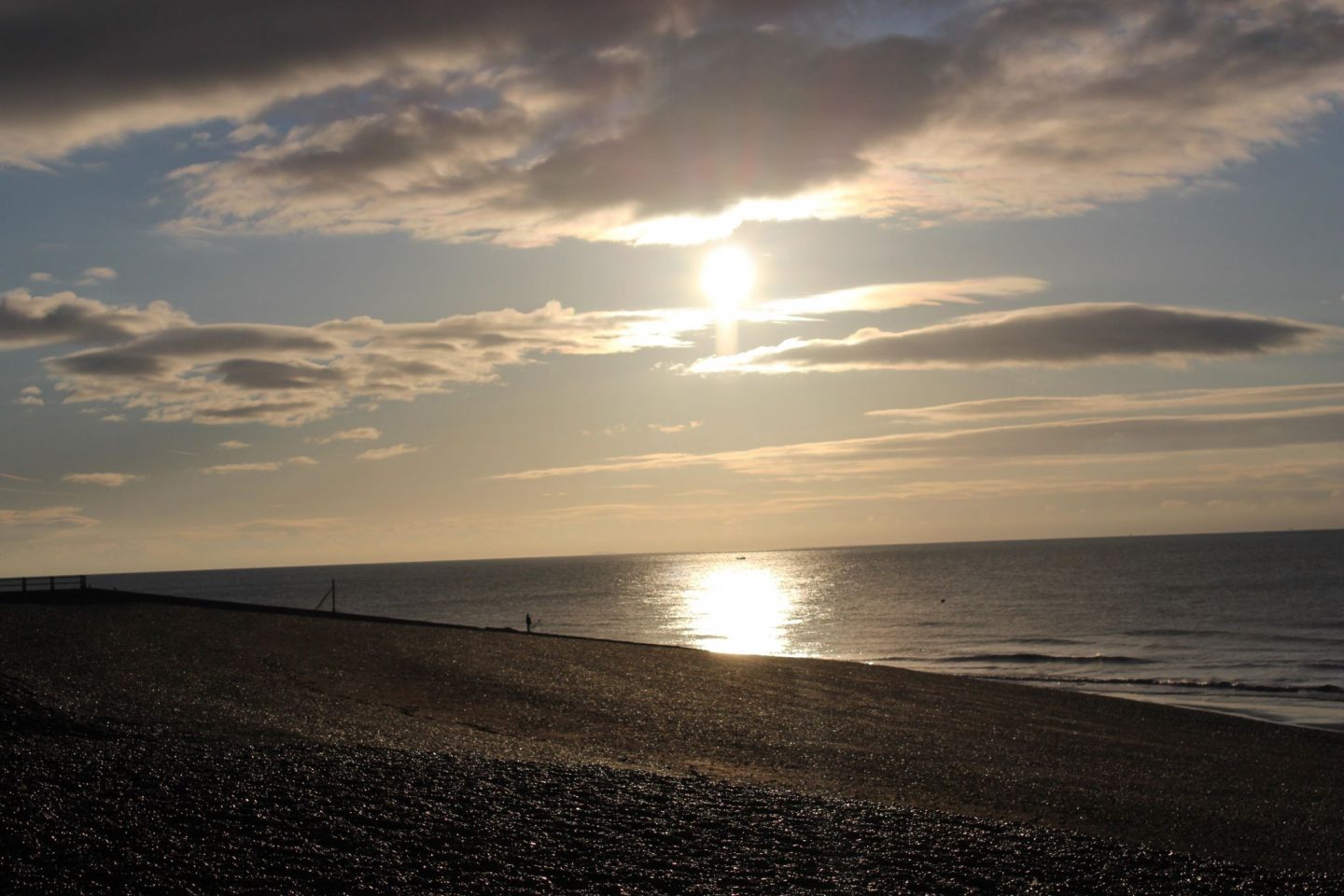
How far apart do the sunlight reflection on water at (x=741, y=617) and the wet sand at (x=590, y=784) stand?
34.2 m

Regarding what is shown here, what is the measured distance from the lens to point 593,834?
39.3ft

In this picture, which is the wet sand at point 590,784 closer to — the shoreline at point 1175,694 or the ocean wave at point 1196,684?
the shoreline at point 1175,694

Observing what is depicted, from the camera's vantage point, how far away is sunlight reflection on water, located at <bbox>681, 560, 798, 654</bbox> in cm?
7244

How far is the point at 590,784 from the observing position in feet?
46.5

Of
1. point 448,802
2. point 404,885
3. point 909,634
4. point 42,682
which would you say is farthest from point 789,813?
point 909,634

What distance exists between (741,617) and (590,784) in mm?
91011

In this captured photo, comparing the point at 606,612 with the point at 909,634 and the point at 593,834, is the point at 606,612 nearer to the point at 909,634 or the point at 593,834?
the point at 909,634

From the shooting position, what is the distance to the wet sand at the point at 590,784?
1073cm

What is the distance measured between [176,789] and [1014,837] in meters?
9.85

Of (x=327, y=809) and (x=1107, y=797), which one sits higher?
(x=327, y=809)

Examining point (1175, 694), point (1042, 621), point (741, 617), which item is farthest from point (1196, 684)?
point (741, 617)

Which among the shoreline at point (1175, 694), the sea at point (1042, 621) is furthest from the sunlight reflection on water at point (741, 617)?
the shoreline at point (1175, 694)

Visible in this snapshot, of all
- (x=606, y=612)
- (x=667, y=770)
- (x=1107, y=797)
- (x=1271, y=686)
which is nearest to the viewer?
(x=667, y=770)

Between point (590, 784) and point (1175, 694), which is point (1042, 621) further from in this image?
point (590, 784)
